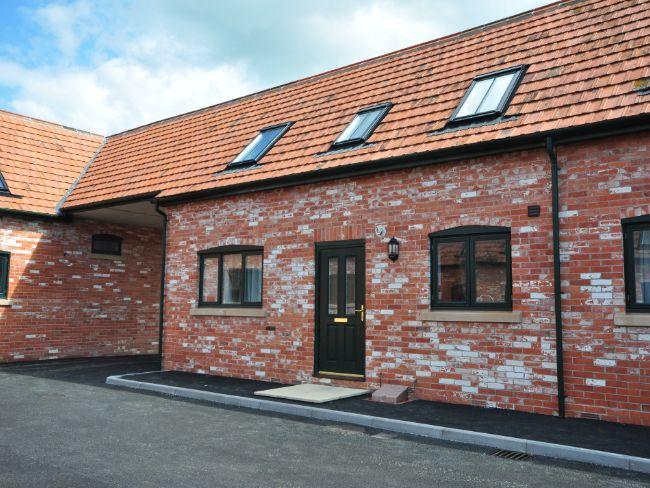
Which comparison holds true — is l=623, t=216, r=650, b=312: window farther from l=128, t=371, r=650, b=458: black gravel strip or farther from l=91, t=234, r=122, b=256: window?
l=91, t=234, r=122, b=256: window

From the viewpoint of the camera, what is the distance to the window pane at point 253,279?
37.5ft

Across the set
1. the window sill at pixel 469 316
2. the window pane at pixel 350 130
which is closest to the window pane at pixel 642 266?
the window sill at pixel 469 316

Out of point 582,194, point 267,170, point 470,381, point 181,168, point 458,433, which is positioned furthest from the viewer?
point 181,168

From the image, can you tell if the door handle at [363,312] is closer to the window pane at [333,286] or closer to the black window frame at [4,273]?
A: the window pane at [333,286]

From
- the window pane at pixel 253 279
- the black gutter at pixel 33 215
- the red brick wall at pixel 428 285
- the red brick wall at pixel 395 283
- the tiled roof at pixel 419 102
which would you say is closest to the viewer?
the red brick wall at pixel 428 285

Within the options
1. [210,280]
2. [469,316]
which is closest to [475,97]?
[469,316]

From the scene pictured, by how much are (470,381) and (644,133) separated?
13.0 ft

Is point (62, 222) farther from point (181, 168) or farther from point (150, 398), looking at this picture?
point (150, 398)

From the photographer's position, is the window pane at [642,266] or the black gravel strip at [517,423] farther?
the window pane at [642,266]

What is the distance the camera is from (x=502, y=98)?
9.22m

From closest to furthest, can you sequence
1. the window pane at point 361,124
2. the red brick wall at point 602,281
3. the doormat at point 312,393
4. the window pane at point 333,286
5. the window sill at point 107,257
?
the red brick wall at point 602,281, the doormat at point 312,393, the window pane at point 333,286, the window pane at point 361,124, the window sill at point 107,257

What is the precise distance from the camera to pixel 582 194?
7809mm

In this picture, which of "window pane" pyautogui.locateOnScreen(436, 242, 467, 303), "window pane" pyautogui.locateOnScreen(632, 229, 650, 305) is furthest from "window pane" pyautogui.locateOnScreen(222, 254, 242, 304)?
"window pane" pyautogui.locateOnScreen(632, 229, 650, 305)

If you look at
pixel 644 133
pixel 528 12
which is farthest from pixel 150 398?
pixel 528 12
